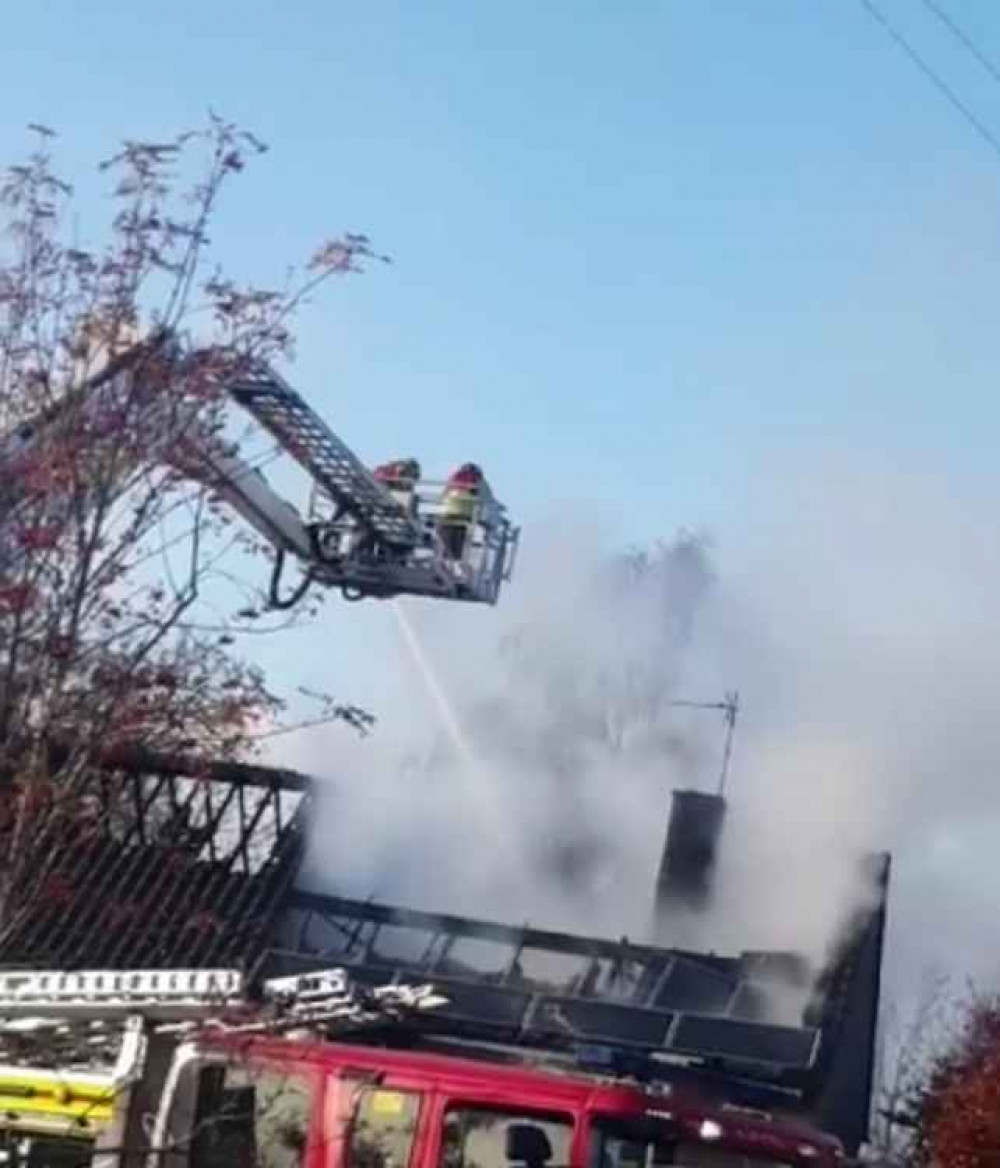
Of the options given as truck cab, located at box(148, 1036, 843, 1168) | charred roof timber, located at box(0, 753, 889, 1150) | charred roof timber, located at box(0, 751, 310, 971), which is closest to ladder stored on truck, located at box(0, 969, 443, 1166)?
truck cab, located at box(148, 1036, 843, 1168)

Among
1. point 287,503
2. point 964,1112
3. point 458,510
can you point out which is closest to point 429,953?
point 287,503

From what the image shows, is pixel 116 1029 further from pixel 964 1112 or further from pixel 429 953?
pixel 964 1112

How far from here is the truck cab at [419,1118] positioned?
353 inches

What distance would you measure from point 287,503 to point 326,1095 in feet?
32.7

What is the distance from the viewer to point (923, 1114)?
27859 mm

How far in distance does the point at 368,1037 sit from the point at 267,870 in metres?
10.6

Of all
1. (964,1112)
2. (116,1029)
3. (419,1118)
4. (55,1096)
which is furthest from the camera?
(964,1112)

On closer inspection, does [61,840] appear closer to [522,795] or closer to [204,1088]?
[204,1088]

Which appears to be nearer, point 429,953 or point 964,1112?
point 429,953

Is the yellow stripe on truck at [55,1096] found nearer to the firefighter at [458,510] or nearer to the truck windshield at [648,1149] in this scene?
the truck windshield at [648,1149]

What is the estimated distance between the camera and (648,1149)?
9078 mm

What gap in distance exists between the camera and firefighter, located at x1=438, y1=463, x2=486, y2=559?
21.4m

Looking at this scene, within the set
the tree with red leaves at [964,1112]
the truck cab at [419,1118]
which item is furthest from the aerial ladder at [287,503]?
the tree with red leaves at [964,1112]

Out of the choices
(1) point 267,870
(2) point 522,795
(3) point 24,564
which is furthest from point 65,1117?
(2) point 522,795
